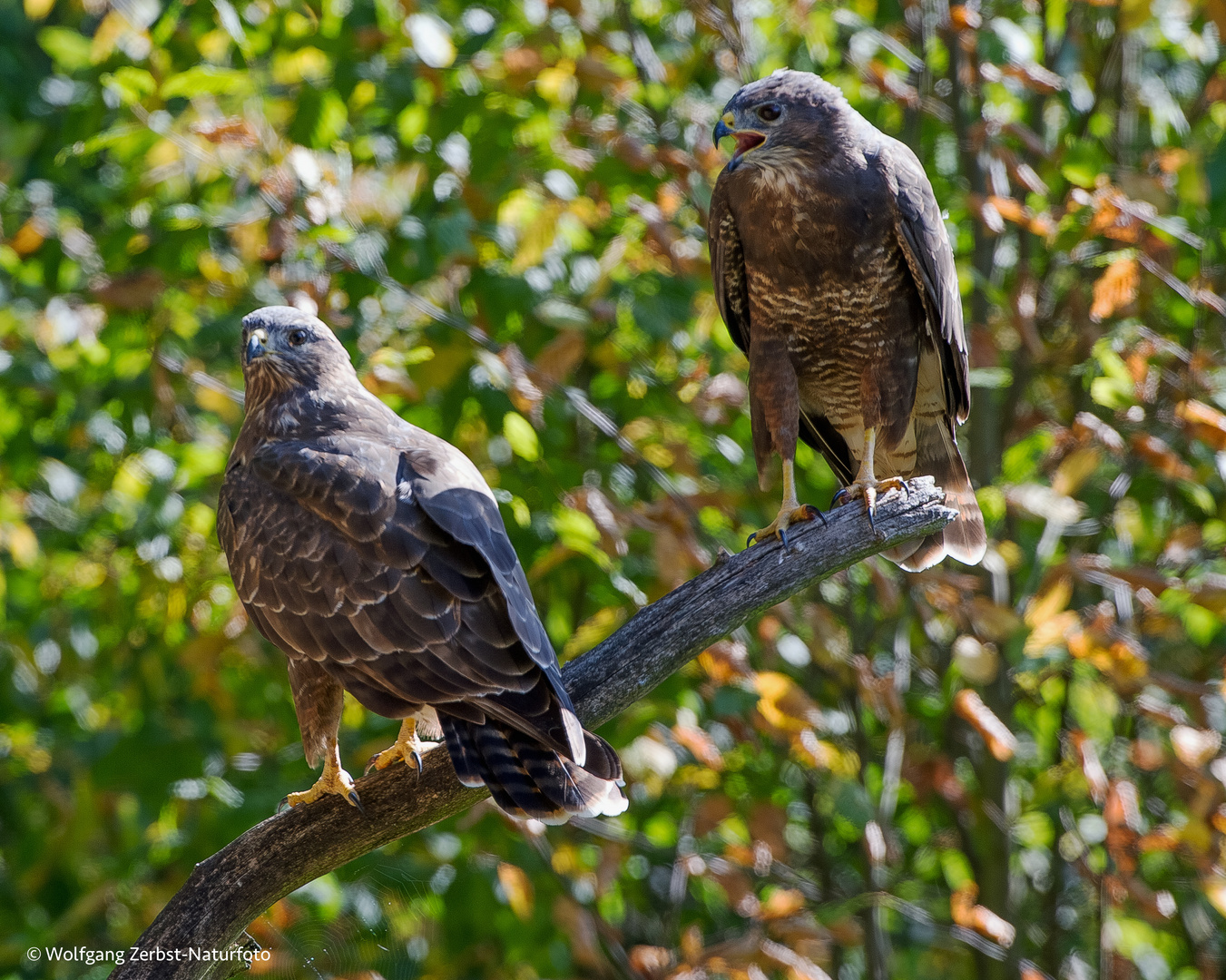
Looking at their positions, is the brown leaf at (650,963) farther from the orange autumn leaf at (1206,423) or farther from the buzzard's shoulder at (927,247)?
the orange autumn leaf at (1206,423)

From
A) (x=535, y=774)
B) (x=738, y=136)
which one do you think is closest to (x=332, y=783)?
(x=535, y=774)

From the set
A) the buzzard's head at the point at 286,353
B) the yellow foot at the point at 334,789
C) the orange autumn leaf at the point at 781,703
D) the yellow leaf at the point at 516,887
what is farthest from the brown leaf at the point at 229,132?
the yellow leaf at the point at 516,887

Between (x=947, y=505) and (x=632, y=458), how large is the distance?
1.70 meters

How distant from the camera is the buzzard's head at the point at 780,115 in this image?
11.1 ft

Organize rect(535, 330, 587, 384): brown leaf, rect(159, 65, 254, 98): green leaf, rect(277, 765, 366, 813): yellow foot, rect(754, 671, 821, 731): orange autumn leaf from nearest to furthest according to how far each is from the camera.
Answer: rect(277, 765, 366, 813): yellow foot
rect(159, 65, 254, 98): green leaf
rect(754, 671, 821, 731): orange autumn leaf
rect(535, 330, 587, 384): brown leaf

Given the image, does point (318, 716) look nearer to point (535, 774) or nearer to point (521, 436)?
point (535, 774)

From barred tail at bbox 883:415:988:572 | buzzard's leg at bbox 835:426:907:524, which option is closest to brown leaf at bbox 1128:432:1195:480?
barred tail at bbox 883:415:988:572

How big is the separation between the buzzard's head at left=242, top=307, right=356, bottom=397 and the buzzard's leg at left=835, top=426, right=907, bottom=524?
1413 millimetres

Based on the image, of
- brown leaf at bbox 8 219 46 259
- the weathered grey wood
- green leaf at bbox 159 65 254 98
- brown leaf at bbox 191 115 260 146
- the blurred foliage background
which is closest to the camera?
the weathered grey wood

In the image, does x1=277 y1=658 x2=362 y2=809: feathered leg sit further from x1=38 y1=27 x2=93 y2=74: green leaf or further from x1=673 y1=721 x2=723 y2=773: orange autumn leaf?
x1=38 y1=27 x2=93 y2=74: green leaf

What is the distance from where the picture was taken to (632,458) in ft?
16.4

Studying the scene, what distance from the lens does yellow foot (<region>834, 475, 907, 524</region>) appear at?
10.3 ft

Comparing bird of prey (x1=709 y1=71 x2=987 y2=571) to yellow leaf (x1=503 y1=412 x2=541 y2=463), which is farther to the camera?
yellow leaf (x1=503 y1=412 x2=541 y2=463)

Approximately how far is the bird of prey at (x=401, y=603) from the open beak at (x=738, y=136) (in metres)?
1.14
